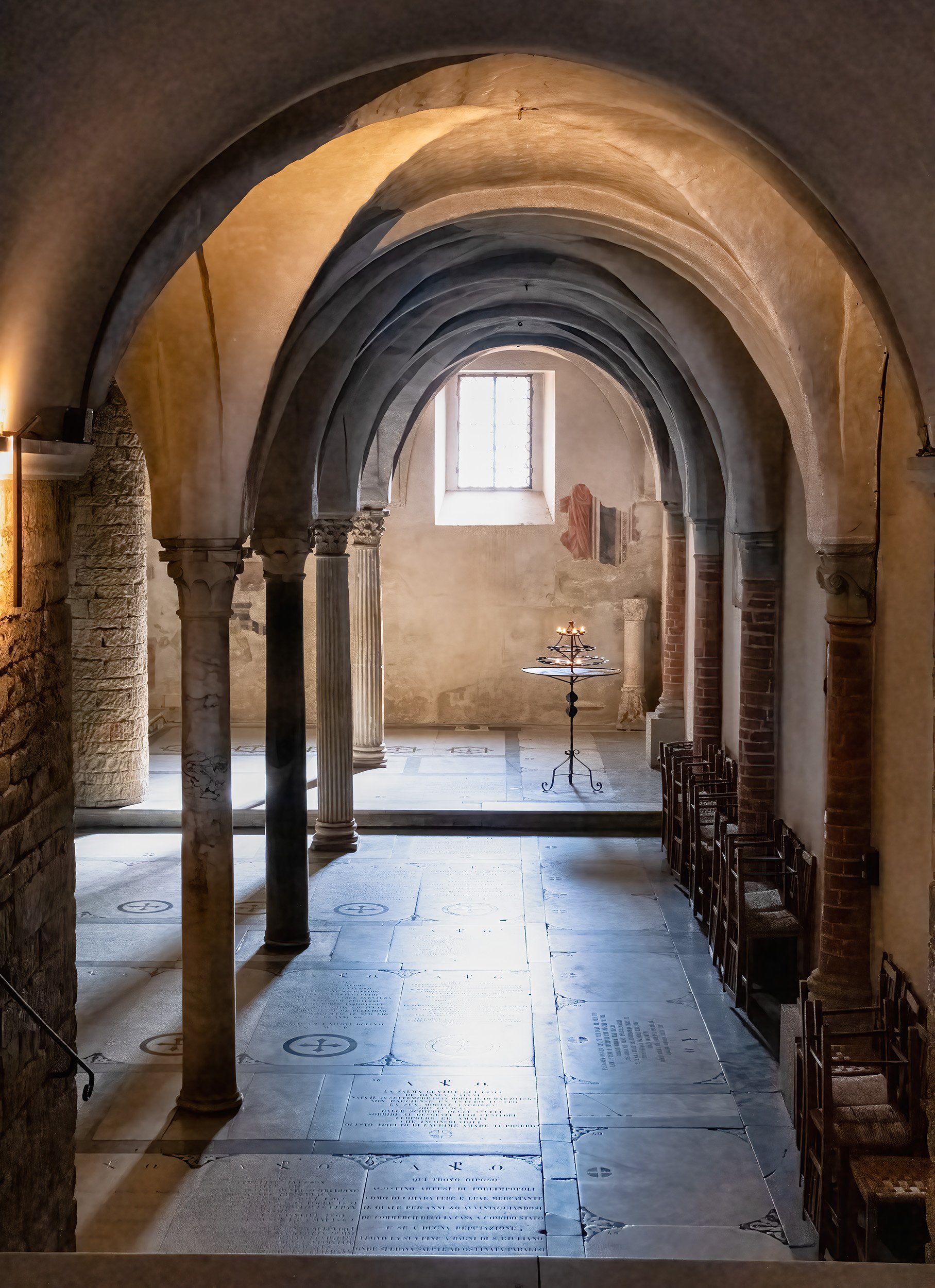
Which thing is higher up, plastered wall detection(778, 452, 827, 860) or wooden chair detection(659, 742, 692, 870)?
plastered wall detection(778, 452, 827, 860)

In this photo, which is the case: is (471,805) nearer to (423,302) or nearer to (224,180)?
(423,302)

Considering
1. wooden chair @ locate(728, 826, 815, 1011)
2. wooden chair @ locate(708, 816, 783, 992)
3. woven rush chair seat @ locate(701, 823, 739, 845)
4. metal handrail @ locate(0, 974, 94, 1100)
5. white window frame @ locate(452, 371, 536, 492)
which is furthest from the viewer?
white window frame @ locate(452, 371, 536, 492)

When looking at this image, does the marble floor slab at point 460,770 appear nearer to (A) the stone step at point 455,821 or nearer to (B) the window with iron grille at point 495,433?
(A) the stone step at point 455,821

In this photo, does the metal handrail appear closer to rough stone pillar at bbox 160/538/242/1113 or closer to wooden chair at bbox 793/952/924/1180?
rough stone pillar at bbox 160/538/242/1113

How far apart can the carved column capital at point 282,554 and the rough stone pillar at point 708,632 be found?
445cm

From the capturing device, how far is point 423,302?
456 inches

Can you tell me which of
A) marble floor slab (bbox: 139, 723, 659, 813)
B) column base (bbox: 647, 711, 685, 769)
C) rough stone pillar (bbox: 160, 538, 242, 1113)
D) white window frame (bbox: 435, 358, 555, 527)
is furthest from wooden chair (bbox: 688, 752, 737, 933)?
white window frame (bbox: 435, 358, 555, 527)

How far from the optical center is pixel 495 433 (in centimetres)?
1992

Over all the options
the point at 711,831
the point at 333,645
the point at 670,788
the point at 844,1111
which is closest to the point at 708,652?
the point at 670,788

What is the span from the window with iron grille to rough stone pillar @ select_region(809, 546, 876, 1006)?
13.2 metres

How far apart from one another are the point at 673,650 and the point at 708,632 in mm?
4078

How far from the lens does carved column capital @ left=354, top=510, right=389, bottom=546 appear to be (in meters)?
15.0

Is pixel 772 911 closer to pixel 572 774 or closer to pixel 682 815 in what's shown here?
pixel 682 815

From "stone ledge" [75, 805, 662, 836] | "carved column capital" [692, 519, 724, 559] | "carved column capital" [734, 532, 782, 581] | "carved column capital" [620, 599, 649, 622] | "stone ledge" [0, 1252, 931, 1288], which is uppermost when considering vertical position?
"carved column capital" [692, 519, 724, 559]
